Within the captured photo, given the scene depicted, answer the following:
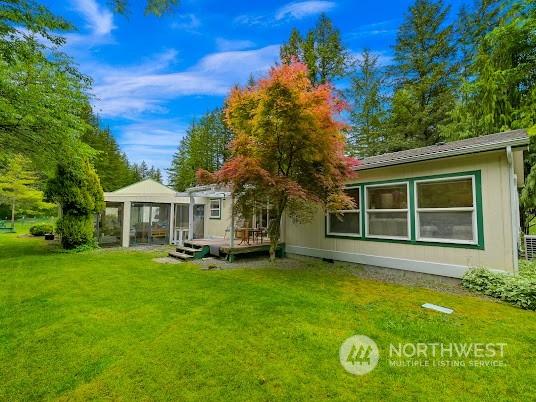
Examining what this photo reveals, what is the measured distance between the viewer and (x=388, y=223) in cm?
802

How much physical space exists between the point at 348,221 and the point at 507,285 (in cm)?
422

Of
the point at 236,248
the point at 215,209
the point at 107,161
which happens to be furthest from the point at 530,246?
the point at 107,161

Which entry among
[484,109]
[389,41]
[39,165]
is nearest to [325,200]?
[484,109]

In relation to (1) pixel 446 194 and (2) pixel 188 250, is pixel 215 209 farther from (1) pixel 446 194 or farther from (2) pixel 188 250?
(1) pixel 446 194

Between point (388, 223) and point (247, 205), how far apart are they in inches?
157

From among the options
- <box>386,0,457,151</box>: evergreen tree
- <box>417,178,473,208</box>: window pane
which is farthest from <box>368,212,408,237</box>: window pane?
<box>386,0,457,151</box>: evergreen tree

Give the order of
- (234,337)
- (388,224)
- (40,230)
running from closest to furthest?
1. (234,337)
2. (388,224)
3. (40,230)

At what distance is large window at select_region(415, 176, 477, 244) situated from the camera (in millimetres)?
6512

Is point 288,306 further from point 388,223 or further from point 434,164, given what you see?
point 434,164

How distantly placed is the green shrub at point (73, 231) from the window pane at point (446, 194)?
40.6ft

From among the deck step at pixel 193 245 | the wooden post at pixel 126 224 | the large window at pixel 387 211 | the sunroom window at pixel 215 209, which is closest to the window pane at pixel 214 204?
the sunroom window at pixel 215 209

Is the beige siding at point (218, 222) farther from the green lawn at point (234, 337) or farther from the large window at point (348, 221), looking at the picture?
the green lawn at point (234, 337)

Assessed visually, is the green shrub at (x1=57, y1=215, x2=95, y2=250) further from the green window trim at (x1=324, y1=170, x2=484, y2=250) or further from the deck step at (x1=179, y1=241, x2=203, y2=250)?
the green window trim at (x1=324, y1=170, x2=484, y2=250)

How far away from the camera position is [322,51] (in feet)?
62.1
